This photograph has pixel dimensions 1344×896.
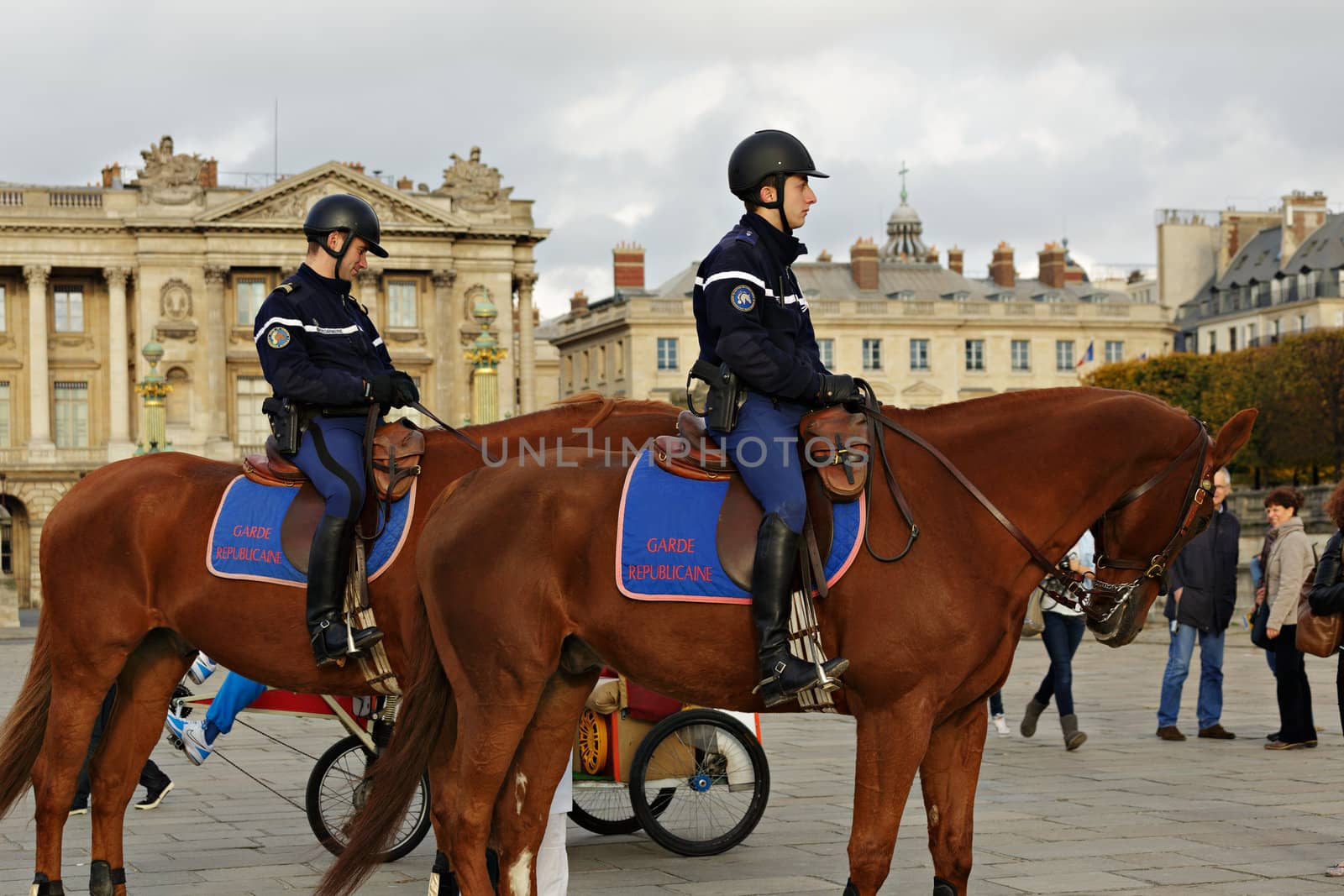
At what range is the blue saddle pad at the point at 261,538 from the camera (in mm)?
6250

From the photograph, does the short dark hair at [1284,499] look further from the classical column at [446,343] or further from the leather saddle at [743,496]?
the classical column at [446,343]

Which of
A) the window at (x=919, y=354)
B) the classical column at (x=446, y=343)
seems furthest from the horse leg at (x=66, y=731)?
the window at (x=919, y=354)

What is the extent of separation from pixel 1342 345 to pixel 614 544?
68662 millimetres

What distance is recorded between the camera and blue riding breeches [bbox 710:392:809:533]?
5.20m

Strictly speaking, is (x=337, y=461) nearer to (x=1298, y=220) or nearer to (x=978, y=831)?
(x=978, y=831)

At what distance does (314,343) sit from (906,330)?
80.5 m

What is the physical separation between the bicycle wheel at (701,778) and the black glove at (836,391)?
9.89 feet

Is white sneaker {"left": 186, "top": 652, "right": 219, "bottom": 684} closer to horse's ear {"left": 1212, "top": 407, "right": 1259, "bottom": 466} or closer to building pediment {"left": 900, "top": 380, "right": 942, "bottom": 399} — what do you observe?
horse's ear {"left": 1212, "top": 407, "right": 1259, "bottom": 466}

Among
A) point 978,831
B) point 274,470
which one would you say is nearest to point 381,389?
point 274,470

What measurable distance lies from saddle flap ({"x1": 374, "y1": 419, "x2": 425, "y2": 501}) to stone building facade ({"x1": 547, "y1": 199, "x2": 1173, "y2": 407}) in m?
73.6

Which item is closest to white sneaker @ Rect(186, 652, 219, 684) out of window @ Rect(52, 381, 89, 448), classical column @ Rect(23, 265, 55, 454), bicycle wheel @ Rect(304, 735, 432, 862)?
bicycle wheel @ Rect(304, 735, 432, 862)

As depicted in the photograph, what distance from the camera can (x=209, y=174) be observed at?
75688 mm

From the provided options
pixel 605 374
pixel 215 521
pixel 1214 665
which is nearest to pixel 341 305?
pixel 215 521

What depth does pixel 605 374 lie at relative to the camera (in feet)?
289
